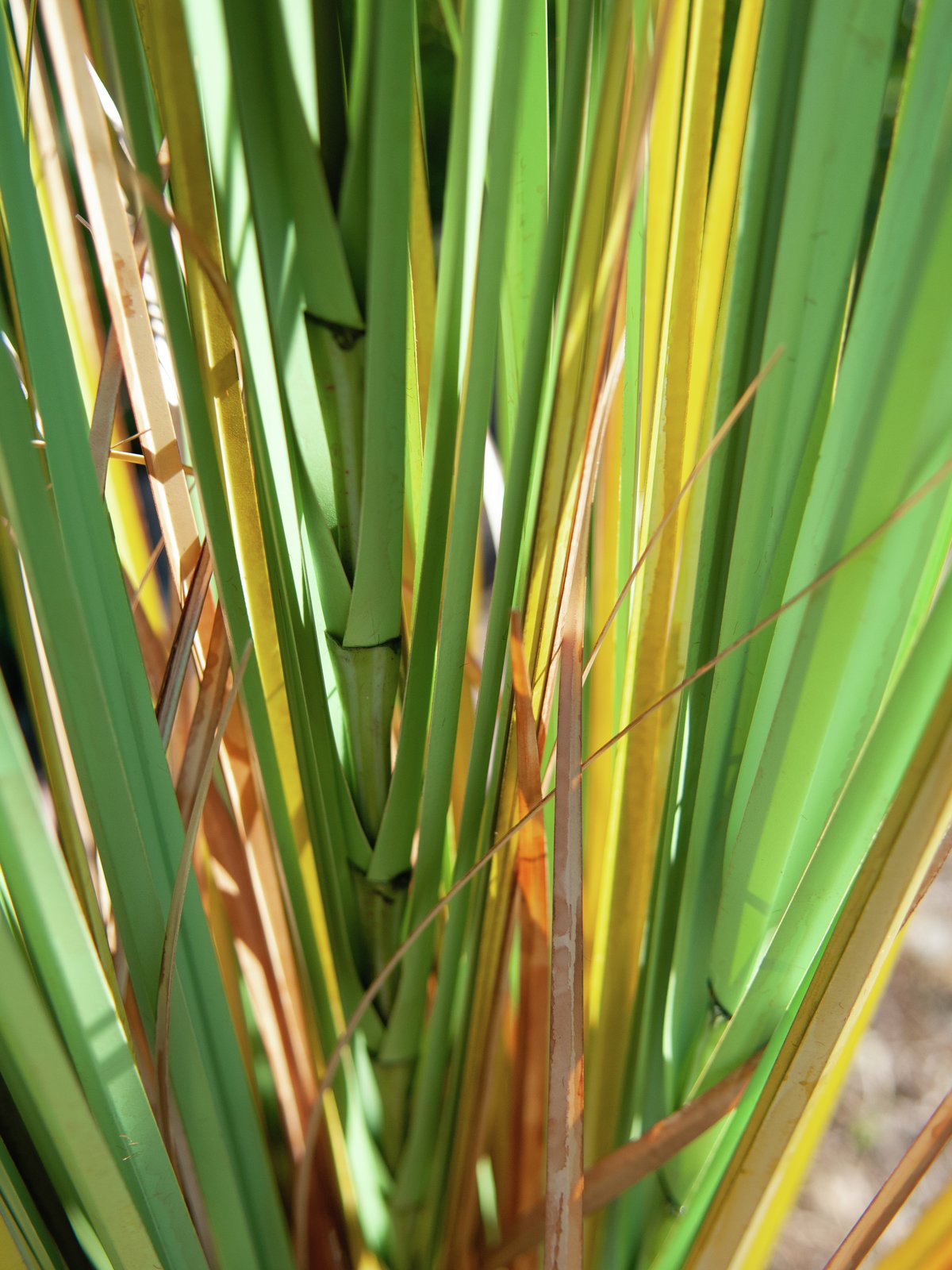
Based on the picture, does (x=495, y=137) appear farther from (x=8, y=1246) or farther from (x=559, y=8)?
(x=8, y=1246)

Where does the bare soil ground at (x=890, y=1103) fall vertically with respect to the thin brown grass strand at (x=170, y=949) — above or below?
below

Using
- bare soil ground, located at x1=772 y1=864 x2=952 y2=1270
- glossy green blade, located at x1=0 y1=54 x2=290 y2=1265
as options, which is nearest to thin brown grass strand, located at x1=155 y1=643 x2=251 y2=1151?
glossy green blade, located at x1=0 y1=54 x2=290 y2=1265

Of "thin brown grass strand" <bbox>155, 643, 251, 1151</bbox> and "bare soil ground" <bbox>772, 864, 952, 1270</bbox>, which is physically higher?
"thin brown grass strand" <bbox>155, 643, 251, 1151</bbox>

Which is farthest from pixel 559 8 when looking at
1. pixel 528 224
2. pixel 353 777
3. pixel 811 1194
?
pixel 811 1194

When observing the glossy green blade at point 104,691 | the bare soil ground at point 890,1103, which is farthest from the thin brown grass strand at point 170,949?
the bare soil ground at point 890,1103

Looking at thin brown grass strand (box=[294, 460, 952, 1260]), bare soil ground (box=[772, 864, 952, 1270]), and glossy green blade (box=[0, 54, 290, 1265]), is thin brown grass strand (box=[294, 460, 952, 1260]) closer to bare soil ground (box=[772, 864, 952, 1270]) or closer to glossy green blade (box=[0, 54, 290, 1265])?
glossy green blade (box=[0, 54, 290, 1265])

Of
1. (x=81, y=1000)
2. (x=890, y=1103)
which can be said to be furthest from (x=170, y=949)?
(x=890, y=1103)

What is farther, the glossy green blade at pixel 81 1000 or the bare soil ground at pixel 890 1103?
the bare soil ground at pixel 890 1103

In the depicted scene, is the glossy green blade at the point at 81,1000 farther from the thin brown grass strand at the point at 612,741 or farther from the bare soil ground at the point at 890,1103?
the bare soil ground at the point at 890,1103

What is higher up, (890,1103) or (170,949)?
(170,949)

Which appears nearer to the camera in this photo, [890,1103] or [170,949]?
[170,949]

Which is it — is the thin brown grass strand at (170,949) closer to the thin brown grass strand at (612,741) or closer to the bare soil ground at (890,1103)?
the thin brown grass strand at (612,741)

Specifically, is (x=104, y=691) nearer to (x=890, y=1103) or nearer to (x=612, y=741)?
(x=612, y=741)
